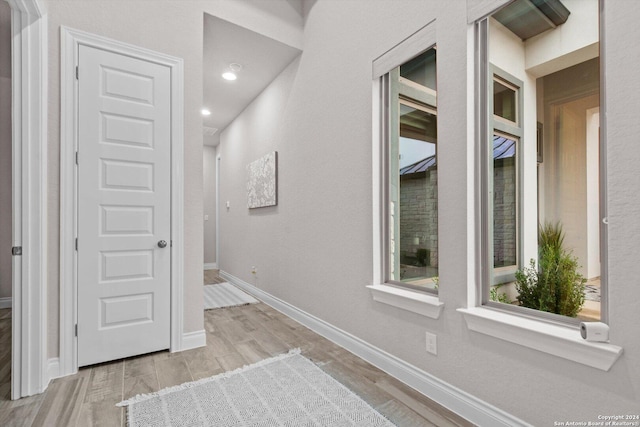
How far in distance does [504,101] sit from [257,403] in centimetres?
208

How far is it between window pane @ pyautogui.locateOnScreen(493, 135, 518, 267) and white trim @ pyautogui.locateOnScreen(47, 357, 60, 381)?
2.71m

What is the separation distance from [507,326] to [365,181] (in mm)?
1278

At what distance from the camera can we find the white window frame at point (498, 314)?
122 centimetres

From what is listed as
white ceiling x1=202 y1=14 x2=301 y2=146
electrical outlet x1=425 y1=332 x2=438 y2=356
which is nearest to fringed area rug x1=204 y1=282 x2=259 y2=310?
electrical outlet x1=425 y1=332 x2=438 y2=356

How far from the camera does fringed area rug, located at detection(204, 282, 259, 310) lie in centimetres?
378

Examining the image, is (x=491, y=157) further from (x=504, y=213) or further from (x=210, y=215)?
(x=210, y=215)

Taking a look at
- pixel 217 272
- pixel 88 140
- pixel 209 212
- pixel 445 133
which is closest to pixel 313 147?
pixel 445 133

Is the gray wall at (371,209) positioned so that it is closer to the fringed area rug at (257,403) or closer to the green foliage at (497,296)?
the green foliage at (497,296)

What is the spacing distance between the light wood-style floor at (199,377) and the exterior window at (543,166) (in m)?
0.76

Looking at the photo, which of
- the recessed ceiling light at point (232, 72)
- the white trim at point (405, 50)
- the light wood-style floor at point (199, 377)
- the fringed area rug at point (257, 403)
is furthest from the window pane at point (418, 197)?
the recessed ceiling light at point (232, 72)

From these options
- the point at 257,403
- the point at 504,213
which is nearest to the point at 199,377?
the point at 257,403

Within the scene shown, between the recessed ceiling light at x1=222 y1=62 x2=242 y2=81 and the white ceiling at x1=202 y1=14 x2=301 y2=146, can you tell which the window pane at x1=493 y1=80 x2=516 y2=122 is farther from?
the recessed ceiling light at x1=222 y1=62 x2=242 y2=81

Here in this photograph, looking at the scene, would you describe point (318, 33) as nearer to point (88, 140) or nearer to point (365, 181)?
point (365, 181)

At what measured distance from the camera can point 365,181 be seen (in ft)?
7.72
